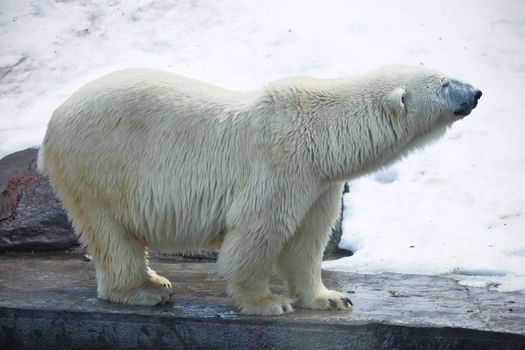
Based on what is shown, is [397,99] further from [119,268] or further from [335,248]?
[335,248]

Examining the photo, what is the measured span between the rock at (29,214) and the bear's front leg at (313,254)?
8.40ft

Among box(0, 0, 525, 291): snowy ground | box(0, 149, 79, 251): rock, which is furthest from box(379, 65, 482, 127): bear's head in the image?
box(0, 149, 79, 251): rock

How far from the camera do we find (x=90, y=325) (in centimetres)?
525

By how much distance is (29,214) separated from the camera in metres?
7.44

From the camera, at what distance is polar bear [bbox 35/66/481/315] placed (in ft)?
16.8

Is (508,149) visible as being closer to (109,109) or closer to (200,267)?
(200,267)

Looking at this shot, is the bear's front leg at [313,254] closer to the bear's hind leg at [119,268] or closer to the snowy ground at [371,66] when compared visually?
the bear's hind leg at [119,268]

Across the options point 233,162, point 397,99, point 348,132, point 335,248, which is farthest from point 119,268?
point 335,248

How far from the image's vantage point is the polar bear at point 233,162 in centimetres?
512

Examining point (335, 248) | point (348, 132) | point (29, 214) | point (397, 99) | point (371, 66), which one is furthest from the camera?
point (371, 66)

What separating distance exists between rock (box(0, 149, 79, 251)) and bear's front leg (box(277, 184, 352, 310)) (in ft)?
8.40

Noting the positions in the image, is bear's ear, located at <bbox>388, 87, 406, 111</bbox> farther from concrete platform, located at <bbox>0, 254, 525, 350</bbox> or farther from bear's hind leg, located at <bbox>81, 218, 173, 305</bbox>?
bear's hind leg, located at <bbox>81, 218, 173, 305</bbox>

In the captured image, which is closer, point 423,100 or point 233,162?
point 423,100

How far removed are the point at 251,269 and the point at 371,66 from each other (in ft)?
15.3
